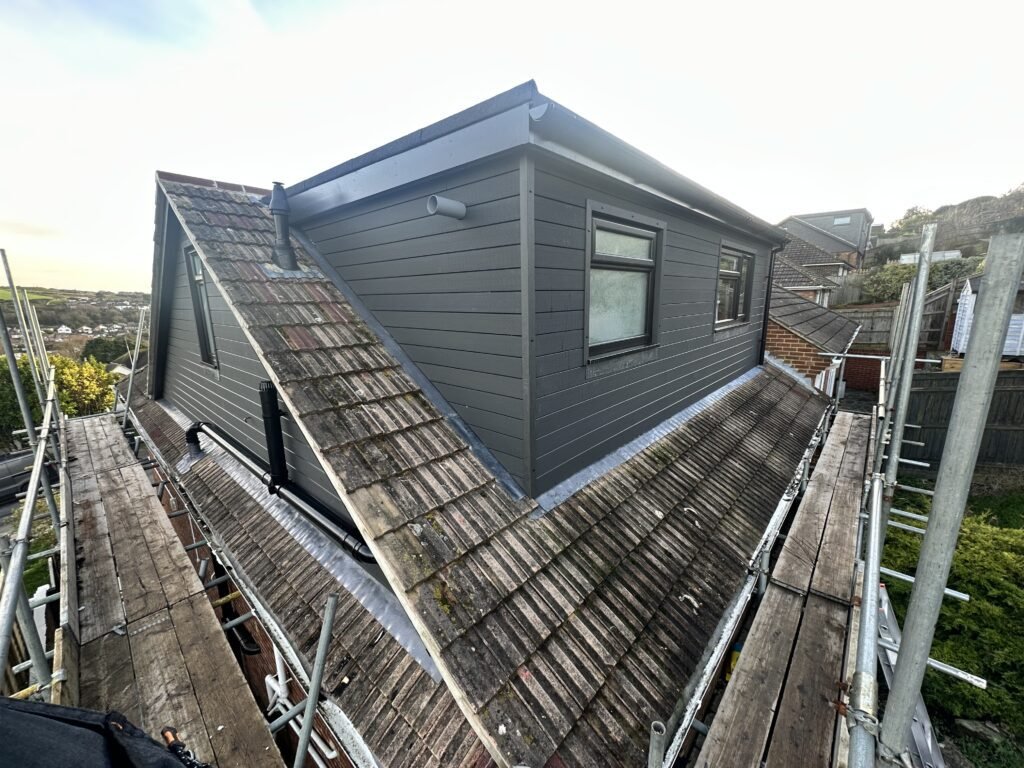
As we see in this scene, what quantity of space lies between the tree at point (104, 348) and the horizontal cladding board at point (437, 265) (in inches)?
1312

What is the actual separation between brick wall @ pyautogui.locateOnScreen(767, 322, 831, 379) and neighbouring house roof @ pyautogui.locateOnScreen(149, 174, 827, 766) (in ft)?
20.6

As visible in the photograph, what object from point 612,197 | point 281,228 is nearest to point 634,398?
point 612,197

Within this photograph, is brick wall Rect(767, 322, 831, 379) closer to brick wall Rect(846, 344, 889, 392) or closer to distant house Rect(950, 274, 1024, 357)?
brick wall Rect(846, 344, 889, 392)

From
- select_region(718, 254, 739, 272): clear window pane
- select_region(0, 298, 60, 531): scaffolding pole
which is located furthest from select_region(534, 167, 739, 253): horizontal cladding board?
select_region(0, 298, 60, 531): scaffolding pole

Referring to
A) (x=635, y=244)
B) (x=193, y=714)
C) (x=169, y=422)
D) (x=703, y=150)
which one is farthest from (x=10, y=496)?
(x=703, y=150)

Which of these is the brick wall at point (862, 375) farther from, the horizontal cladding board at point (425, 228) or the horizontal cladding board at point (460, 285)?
the horizontal cladding board at point (425, 228)

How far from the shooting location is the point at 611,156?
10.6 ft

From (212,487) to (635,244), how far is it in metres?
5.97

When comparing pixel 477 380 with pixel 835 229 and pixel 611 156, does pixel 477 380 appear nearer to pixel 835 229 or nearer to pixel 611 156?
pixel 611 156

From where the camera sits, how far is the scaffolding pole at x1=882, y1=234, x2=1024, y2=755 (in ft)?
4.09

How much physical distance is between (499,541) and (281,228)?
3810 mm

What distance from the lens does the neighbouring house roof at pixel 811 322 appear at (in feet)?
31.3

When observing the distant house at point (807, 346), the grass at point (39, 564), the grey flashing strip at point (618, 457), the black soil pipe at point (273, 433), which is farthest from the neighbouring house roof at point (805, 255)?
the grass at point (39, 564)

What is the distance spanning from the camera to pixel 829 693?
9.46ft
